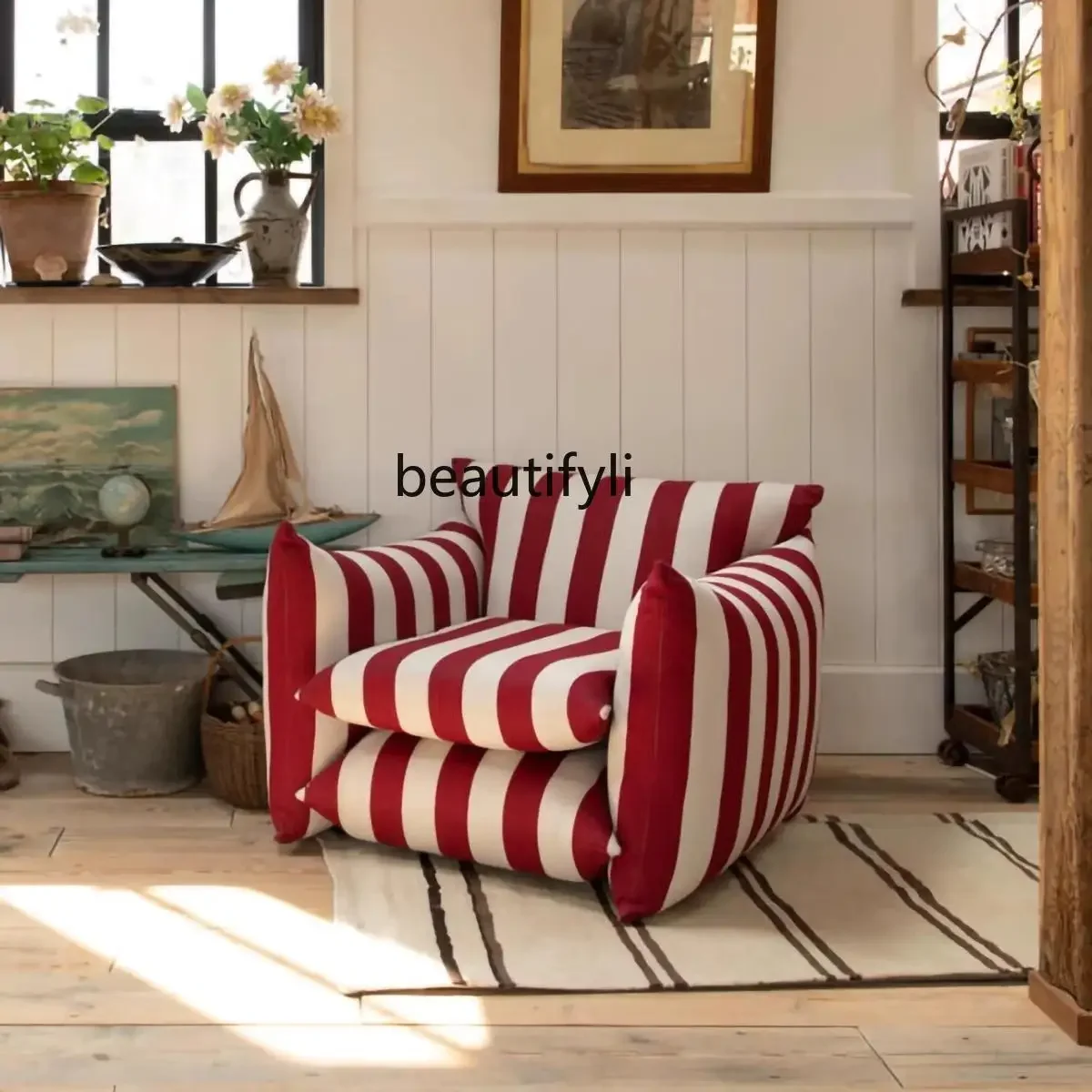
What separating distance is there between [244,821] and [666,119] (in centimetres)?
189

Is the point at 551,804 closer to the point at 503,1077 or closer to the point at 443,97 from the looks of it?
the point at 503,1077

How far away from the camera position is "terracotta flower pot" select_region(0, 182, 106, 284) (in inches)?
130

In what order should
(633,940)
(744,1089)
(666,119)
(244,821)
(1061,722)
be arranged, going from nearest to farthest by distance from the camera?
(744,1089)
(1061,722)
(633,940)
(244,821)
(666,119)

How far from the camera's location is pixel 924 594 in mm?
3562

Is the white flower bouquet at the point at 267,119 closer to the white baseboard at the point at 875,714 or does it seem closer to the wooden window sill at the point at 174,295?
the wooden window sill at the point at 174,295

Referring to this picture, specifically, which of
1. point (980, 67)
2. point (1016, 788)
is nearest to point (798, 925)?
point (1016, 788)

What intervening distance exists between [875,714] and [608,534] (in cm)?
96

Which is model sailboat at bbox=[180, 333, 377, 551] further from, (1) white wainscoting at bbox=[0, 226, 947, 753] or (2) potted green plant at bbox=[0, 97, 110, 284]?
(2) potted green plant at bbox=[0, 97, 110, 284]

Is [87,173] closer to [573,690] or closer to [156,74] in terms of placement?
[156,74]

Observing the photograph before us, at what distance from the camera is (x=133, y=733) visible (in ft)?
10.3

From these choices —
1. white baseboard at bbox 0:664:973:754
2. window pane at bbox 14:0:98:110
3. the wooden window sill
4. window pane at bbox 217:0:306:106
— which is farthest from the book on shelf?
window pane at bbox 14:0:98:110

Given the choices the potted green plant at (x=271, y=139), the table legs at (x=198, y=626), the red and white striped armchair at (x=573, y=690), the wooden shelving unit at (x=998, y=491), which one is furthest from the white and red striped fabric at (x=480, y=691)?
the potted green plant at (x=271, y=139)

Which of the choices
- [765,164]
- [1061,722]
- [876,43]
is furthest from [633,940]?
[876,43]

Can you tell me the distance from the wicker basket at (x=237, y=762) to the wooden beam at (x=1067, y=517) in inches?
63.7
